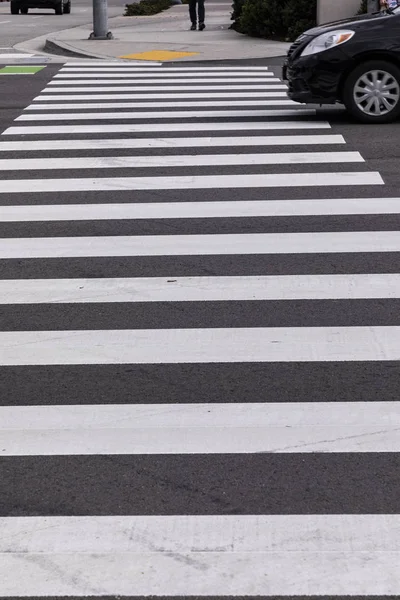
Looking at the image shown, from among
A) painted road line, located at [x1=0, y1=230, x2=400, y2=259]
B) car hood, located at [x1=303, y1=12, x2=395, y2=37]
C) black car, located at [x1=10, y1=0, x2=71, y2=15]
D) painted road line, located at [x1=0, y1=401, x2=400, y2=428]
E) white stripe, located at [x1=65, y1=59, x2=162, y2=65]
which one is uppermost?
car hood, located at [x1=303, y1=12, x2=395, y2=37]

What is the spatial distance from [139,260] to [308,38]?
7015 millimetres

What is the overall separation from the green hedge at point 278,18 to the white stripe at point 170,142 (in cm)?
1206

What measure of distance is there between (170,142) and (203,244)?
4.72 metres

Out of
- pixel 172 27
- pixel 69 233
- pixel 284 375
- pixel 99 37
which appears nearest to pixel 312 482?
pixel 284 375

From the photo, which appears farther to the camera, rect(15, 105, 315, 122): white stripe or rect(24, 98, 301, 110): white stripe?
rect(24, 98, 301, 110): white stripe

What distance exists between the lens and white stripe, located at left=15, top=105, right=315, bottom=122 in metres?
15.4

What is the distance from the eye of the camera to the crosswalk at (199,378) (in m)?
4.40

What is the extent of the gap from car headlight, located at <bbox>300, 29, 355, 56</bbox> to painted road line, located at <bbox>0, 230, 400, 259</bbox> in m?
5.63

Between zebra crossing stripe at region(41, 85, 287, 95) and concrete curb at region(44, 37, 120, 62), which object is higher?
zebra crossing stripe at region(41, 85, 287, 95)

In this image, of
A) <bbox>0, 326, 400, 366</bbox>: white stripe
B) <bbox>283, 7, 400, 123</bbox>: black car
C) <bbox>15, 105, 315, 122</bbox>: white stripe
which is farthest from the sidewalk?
<bbox>0, 326, 400, 366</bbox>: white stripe

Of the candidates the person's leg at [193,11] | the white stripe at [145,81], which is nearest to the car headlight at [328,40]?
the white stripe at [145,81]

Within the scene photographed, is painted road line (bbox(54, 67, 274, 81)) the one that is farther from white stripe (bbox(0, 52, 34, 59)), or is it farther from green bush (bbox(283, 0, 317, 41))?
green bush (bbox(283, 0, 317, 41))

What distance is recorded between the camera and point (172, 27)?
30.5 metres

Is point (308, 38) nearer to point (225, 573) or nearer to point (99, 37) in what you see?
point (225, 573)
